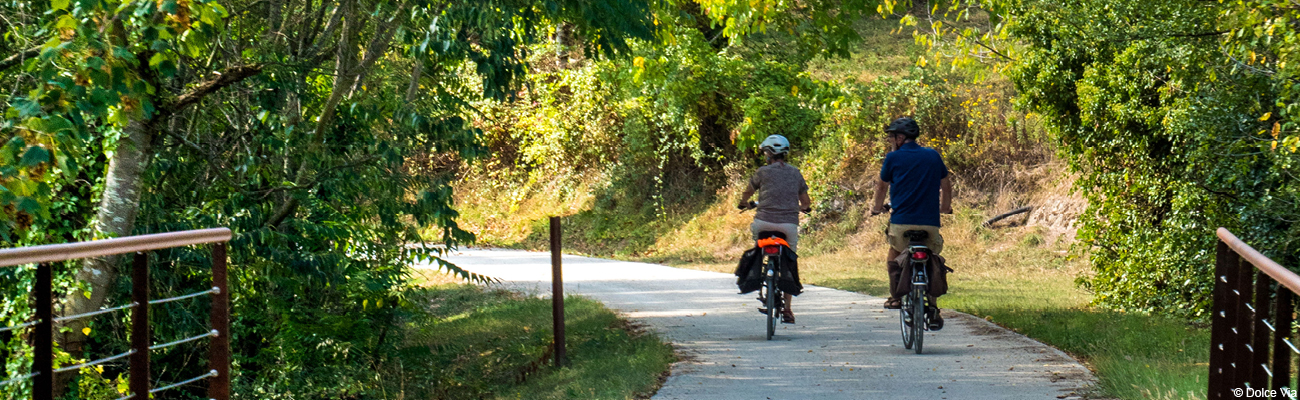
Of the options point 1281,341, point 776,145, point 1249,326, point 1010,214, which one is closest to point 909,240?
point 776,145

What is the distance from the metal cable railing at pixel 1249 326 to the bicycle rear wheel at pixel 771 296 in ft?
14.0

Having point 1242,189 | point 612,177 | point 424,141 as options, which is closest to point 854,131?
point 612,177

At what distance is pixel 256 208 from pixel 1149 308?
8073 mm

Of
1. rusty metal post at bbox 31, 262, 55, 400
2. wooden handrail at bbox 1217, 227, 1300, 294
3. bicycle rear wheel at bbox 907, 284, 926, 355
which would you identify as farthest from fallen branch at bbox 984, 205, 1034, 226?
rusty metal post at bbox 31, 262, 55, 400

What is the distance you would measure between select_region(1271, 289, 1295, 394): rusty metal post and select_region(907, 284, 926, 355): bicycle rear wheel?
4.47 meters

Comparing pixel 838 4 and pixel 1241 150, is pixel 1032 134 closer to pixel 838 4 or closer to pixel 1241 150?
pixel 838 4

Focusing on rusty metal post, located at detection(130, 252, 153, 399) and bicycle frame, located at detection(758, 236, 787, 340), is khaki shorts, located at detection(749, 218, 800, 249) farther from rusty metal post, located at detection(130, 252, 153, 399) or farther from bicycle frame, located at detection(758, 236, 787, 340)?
rusty metal post, located at detection(130, 252, 153, 399)

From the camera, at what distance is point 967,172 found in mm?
18547

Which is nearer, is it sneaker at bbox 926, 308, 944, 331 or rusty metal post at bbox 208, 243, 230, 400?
rusty metal post at bbox 208, 243, 230, 400

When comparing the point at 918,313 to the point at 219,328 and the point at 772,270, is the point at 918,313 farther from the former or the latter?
the point at 219,328

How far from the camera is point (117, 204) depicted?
6672 millimetres

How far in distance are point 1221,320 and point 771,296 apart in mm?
4457

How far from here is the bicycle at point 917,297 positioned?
26.1 feet

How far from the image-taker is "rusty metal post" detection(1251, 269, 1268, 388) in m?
Result: 3.76
